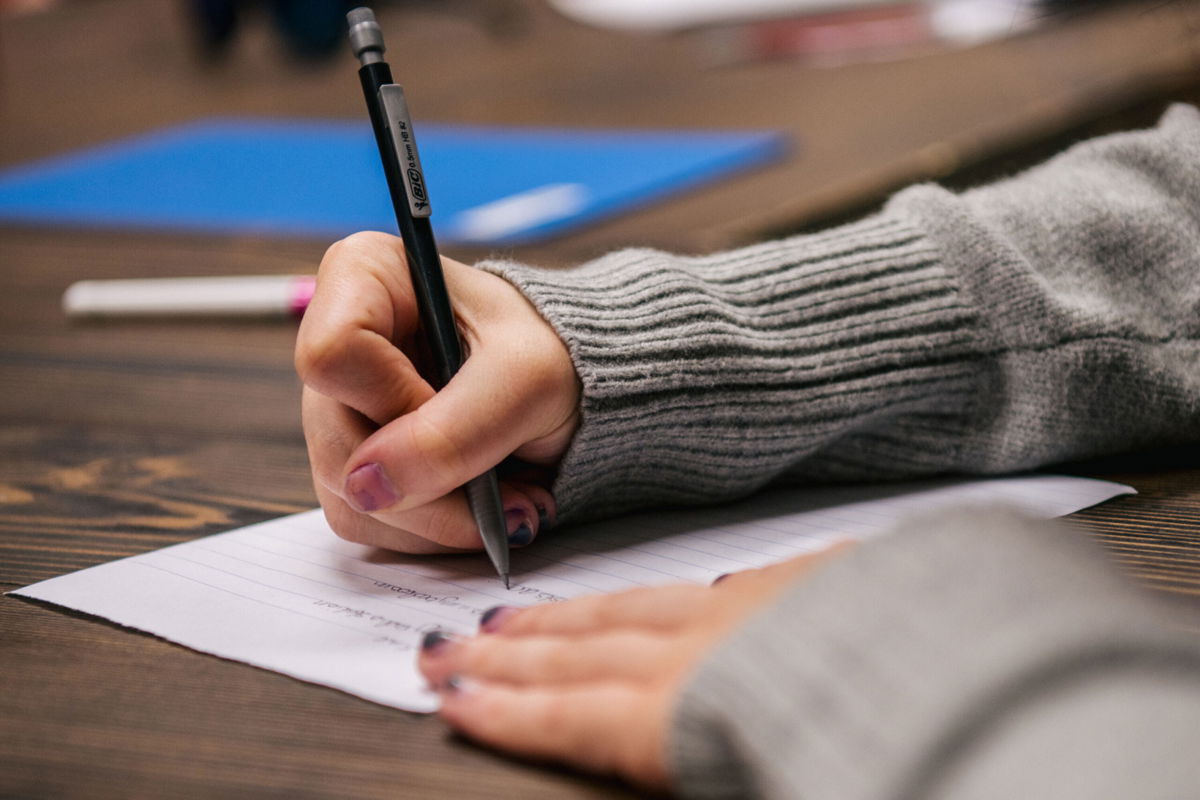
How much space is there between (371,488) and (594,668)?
0.13 metres

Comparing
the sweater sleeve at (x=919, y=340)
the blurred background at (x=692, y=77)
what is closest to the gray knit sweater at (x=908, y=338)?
the sweater sleeve at (x=919, y=340)

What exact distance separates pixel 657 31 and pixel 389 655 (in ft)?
5.94

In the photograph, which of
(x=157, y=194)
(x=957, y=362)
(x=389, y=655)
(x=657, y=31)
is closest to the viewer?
(x=389, y=655)

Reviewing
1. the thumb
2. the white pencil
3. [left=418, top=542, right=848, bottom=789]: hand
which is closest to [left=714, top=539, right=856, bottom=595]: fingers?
[left=418, top=542, right=848, bottom=789]: hand

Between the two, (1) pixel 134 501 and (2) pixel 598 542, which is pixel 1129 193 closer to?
(2) pixel 598 542

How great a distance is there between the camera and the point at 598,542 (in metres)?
0.45

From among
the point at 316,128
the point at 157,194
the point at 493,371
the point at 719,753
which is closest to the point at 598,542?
the point at 493,371

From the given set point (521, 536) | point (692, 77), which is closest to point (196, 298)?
point (521, 536)

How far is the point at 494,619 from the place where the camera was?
0.35m

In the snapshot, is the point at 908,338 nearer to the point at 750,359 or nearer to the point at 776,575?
the point at 750,359

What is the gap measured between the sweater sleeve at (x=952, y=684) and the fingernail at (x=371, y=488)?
162 mm

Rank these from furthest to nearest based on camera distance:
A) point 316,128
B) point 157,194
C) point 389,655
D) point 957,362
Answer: point 316,128 → point 157,194 → point 957,362 → point 389,655

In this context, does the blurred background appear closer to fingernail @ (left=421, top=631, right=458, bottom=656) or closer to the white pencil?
the white pencil

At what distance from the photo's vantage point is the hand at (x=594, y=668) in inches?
11.1
